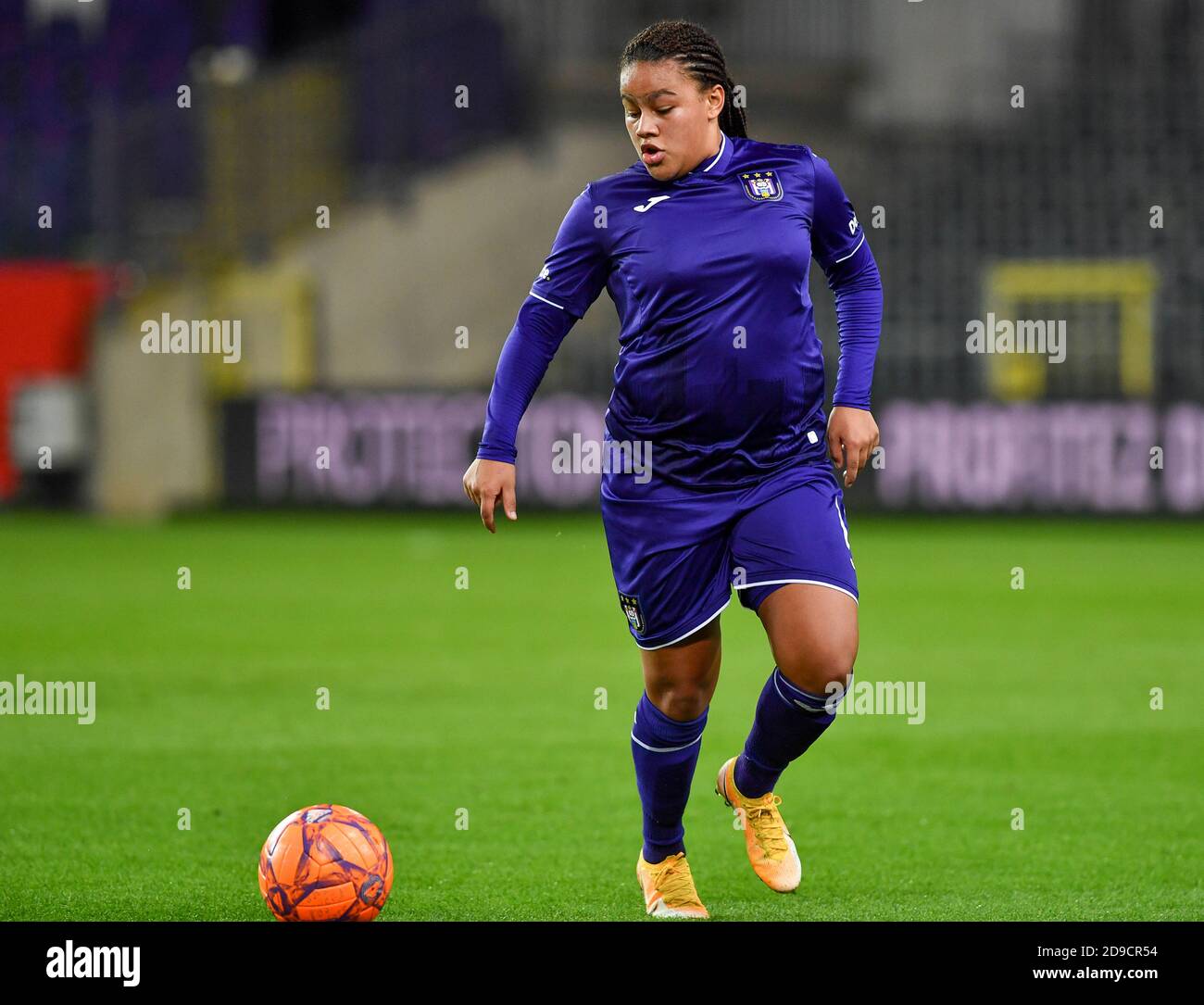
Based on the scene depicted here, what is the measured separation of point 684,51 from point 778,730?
173 centimetres

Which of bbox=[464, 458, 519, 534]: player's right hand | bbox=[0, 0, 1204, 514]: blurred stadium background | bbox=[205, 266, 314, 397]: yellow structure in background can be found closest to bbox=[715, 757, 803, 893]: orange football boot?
bbox=[464, 458, 519, 534]: player's right hand

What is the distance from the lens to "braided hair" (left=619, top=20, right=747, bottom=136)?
4918 millimetres

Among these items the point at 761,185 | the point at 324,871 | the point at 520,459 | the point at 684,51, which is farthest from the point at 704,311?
the point at 520,459

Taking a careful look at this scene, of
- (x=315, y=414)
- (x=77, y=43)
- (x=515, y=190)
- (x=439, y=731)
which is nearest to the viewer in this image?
(x=439, y=731)

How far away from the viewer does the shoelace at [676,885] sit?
16.9 feet

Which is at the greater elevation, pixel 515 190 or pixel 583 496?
pixel 515 190

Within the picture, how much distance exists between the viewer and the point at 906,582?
1416cm

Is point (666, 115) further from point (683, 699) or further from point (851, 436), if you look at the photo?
point (683, 699)

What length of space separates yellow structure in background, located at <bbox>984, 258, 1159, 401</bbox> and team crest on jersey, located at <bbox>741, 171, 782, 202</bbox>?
1640 centimetres

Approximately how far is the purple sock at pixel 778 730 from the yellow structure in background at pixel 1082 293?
16.2 m

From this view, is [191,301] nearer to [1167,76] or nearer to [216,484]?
[216,484]

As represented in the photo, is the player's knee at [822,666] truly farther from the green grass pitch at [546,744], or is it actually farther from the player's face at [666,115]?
the player's face at [666,115]

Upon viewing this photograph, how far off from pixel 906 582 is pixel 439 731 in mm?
6472

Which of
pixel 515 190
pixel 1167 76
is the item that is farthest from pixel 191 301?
pixel 1167 76
